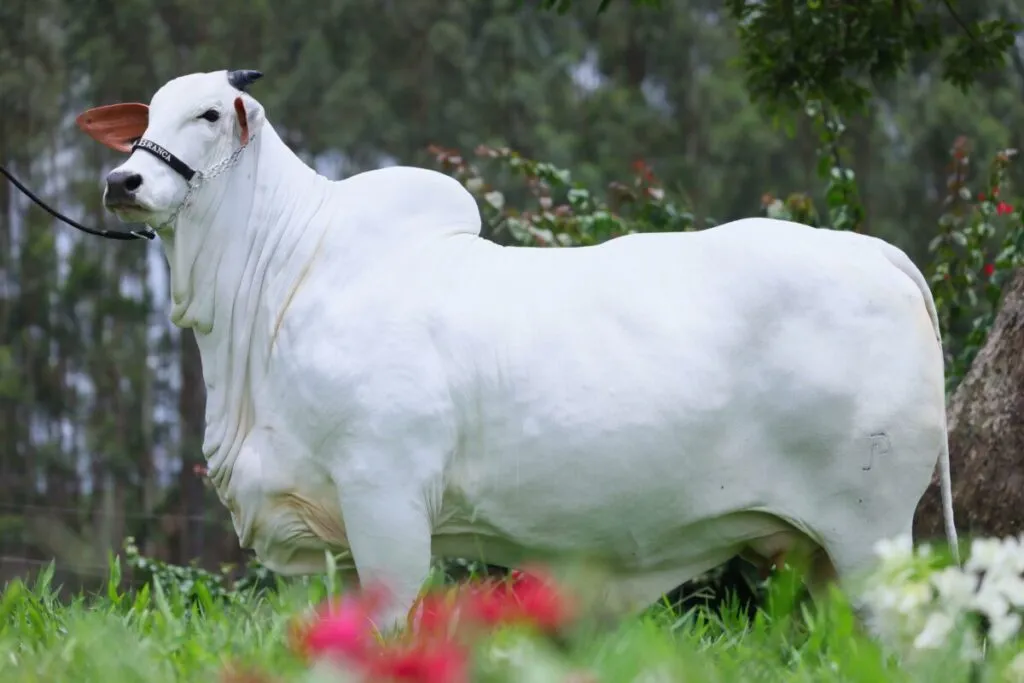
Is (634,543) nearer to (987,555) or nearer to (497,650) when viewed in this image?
(497,650)

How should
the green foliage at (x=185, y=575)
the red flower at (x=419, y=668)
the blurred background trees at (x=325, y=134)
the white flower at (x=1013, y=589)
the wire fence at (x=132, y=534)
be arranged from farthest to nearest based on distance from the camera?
the blurred background trees at (x=325, y=134) → the wire fence at (x=132, y=534) → the green foliage at (x=185, y=575) → the white flower at (x=1013, y=589) → the red flower at (x=419, y=668)

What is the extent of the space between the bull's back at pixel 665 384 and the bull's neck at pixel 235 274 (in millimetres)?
444

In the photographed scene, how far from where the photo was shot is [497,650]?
2.38 metres

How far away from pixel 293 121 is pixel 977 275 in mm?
11282

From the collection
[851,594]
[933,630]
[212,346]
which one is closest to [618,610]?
[851,594]

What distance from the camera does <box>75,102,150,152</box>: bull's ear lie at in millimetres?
3732

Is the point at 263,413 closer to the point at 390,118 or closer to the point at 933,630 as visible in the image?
the point at 933,630

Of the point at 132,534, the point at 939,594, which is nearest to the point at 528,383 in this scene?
the point at 939,594

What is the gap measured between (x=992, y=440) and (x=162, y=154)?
2.50 m

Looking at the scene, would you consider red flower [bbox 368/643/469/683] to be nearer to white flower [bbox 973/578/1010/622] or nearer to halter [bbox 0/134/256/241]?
white flower [bbox 973/578/1010/622]

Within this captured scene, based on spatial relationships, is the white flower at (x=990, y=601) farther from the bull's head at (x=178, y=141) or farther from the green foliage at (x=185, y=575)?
the green foliage at (x=185, y=575)

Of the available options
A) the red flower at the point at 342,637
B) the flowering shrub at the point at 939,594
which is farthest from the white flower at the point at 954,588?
the red flower at the point at 342,637

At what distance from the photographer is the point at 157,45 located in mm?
16688

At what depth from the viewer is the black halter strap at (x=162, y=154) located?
3.50m
